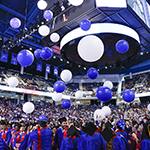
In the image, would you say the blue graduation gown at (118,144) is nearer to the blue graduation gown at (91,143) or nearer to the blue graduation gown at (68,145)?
the blue graduation gown at (91,143)

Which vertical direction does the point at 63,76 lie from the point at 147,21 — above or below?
below

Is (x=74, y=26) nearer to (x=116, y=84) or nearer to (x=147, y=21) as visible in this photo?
(x=147, y=21)

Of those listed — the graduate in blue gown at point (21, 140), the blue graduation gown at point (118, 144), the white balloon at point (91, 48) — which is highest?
the white balloon at point (91, 48)

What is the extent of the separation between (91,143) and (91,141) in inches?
1.4

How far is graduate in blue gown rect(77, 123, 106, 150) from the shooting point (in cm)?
295

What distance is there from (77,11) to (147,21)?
4601 mm

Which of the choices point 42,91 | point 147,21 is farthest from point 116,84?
point 147,21

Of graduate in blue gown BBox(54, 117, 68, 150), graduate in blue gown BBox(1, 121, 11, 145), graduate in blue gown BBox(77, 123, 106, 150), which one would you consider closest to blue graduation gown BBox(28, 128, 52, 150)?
graduate in blue gown BBox(54, 117, 68, 150)

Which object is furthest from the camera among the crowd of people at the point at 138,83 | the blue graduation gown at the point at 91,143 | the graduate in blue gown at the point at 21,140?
the crowd of people at the point at 138,83

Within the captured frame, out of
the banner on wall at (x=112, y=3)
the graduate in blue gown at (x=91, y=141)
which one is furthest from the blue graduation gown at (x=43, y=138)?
the banner on wall at (x=112, y=3)

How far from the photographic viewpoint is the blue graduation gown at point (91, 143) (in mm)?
2949

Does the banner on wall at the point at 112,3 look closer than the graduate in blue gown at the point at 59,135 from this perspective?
No

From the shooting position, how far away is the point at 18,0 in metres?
11.3

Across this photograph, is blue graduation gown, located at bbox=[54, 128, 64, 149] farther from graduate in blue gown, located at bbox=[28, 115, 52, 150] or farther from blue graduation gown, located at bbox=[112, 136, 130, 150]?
blue graduation gown, located at bbox=[112, 136, 130, 150]
